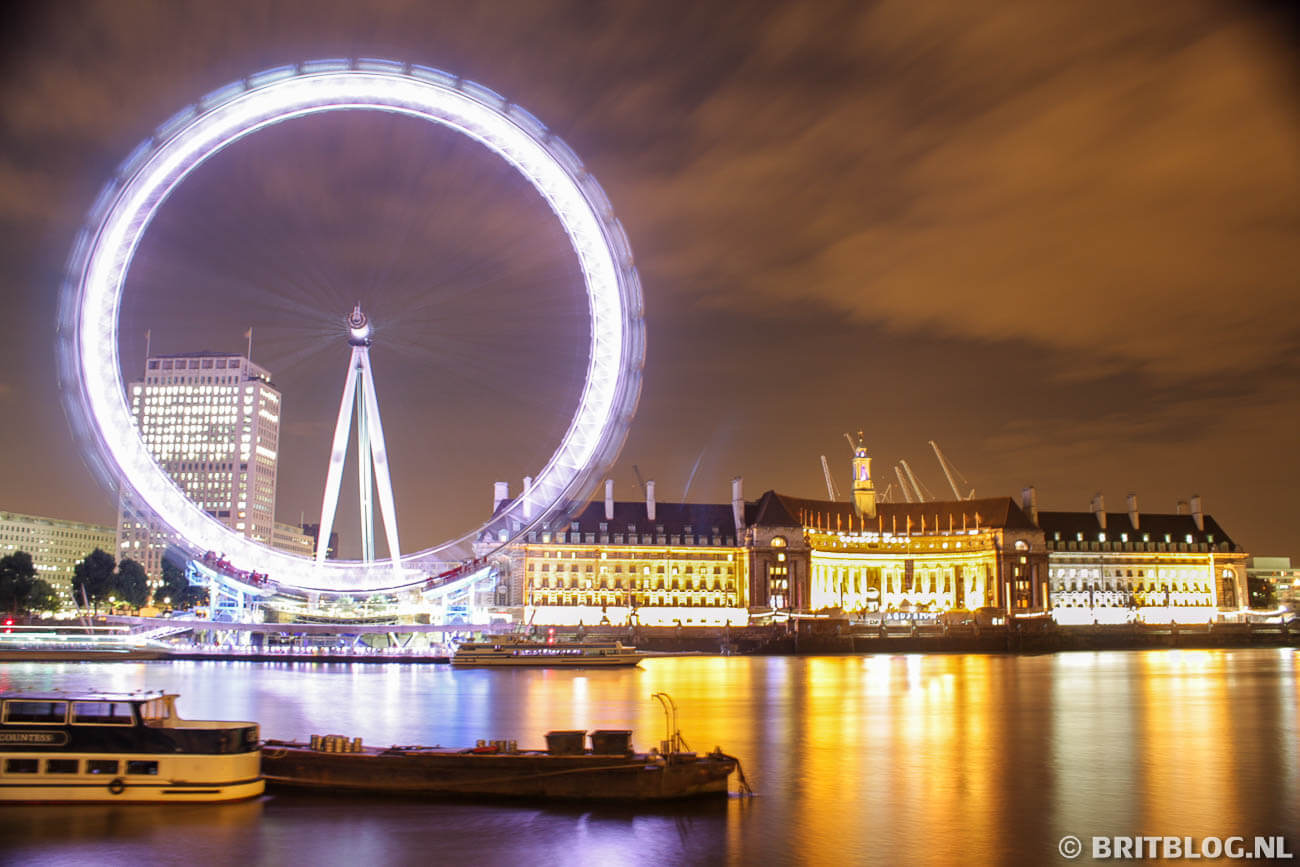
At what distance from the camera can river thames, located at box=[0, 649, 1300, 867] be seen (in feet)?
76.9

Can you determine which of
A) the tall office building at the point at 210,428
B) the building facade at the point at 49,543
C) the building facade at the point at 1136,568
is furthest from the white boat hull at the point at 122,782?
the building facade at the point at 49,543

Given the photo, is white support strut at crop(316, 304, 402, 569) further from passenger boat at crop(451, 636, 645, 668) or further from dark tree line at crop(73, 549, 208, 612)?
dark tree line at crop(73, 549, 208, 612)

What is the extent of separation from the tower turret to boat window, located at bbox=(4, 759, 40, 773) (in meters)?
120

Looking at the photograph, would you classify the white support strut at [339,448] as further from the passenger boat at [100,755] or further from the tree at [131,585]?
the tree at [131,585]

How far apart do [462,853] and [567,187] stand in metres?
34.9

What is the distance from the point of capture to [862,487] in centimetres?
14175

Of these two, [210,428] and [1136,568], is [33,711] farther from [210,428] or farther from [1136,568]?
[210,428]

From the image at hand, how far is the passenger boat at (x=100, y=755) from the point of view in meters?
25.6

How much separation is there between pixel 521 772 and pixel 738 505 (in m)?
104

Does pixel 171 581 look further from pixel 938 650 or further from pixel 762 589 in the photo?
pixel 938 650

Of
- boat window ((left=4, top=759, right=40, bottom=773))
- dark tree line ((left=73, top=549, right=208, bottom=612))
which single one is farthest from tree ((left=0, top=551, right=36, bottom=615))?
boat window ((left=4, top=759, right=40, bottom=773))

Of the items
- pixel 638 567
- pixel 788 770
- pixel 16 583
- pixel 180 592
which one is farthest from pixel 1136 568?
pixel 788 770

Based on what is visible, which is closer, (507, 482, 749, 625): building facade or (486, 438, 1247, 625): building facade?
(507, 482, 749, 625): building facade
